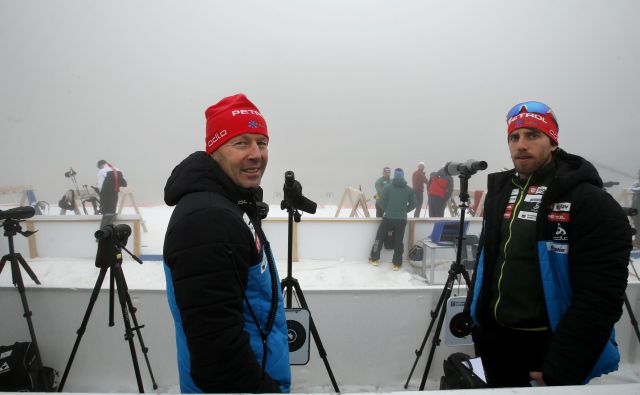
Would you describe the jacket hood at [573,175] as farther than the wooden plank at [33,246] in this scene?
No

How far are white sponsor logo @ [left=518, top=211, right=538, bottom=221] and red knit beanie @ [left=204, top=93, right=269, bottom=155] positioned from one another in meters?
0.91

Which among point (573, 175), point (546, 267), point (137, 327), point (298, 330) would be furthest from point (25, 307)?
point (573, 175)

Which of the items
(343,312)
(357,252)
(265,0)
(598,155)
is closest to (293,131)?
(265,0)

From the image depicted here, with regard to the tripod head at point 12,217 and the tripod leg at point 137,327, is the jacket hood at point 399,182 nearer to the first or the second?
the tripod leg at point 137,327

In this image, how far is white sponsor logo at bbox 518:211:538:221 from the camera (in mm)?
1022

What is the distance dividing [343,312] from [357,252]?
2.66 meters

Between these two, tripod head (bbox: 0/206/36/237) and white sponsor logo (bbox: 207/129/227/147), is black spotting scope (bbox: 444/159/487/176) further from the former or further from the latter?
tripod head (bbox: 0/206/36/237)

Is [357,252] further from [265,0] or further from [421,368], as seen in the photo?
[265,0]

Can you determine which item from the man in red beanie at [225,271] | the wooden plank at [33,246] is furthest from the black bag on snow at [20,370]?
the wooden plank at [33,246]

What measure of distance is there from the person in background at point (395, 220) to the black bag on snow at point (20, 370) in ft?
11.2

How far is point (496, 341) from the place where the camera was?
3.63ft

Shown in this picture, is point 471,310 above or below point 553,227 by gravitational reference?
below

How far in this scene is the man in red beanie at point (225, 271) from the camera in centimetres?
64

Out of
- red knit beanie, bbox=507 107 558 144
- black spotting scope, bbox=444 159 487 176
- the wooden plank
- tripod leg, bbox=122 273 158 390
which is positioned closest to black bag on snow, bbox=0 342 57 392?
tripod leg, bbox=122 273 158 390
